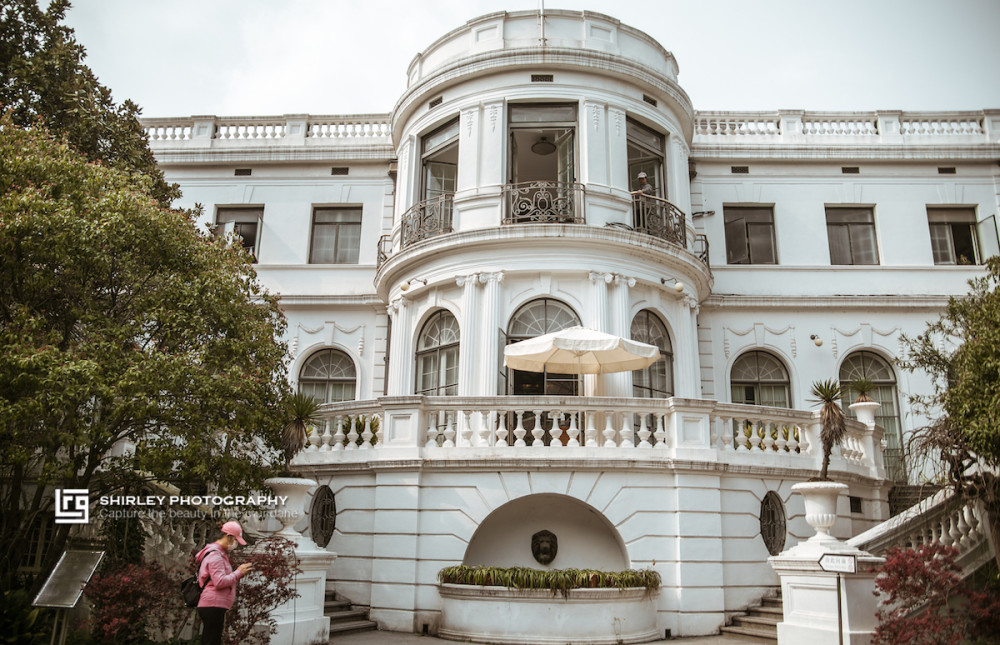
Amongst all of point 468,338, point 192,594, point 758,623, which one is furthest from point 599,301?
point 192,594

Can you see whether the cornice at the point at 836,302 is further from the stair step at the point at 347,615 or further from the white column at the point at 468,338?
the stair step at the point at 347,615

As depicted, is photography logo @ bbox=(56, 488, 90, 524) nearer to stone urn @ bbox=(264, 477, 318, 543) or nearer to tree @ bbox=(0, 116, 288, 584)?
tree @ bbox=(0, 116, 288, 584)

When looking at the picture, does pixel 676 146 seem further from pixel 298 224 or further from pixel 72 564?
pixel 72 564

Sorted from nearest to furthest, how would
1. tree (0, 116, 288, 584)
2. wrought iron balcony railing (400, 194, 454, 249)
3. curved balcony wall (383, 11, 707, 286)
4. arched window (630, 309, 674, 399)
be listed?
1. tree (0, 116, 288, 584)
2. arched window (630, 309, 674, 399)
3. curved balcony wall (383, 11, 707, 286)
4. wrought iron balcony railing (400, 194, 454, 249)

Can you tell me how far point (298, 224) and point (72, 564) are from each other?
44.6 feet

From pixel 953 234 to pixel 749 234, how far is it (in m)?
5.68

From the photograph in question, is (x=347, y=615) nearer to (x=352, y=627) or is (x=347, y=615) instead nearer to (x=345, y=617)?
(x=345, y=617)

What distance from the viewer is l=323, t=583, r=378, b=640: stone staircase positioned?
12281 millimetres

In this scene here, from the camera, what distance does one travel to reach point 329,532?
14250mm

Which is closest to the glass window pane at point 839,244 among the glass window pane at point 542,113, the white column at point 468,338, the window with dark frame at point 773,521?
the glass window pane at point 542,113

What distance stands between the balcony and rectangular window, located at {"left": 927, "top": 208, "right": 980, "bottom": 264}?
10.0m

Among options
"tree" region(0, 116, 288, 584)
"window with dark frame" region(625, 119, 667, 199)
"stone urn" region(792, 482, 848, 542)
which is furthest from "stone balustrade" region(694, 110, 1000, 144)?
"tree" region(0, 116, 288, 584)

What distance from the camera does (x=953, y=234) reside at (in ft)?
71.3

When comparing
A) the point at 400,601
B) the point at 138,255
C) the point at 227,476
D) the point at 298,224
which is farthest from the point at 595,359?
the point at 298,224
